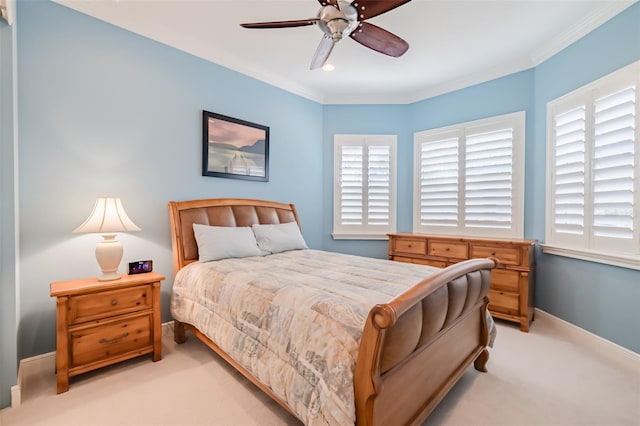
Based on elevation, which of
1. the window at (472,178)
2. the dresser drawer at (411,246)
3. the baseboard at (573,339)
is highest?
the window at (472,178)

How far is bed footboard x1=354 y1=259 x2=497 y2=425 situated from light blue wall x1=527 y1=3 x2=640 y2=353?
1254 mm

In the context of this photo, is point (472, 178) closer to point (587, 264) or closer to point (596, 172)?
point (596, 172)

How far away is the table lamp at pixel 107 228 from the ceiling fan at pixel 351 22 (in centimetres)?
172

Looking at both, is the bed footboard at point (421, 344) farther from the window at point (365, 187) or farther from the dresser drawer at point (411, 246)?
the window at point (365, 187)

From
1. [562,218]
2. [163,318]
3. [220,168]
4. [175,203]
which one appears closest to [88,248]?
[175,203]

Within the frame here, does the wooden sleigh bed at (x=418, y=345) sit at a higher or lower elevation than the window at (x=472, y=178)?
lower

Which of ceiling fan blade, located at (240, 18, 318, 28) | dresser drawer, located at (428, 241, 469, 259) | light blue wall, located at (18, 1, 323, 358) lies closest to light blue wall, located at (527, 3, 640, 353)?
dresser drawer, located at (428, 241, 469, 259)

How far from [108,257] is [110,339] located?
2.01 ft

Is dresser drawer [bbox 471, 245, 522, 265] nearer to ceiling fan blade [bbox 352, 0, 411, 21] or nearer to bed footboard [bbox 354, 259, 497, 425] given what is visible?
bed footboard [bbox 354, 259, 497, 425]

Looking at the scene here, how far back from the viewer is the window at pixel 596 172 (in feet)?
7.64

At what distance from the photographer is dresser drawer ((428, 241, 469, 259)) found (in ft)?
11.3

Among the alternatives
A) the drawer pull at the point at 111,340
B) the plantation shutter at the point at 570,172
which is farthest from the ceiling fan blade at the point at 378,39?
the drawer pull at the point at 111,340

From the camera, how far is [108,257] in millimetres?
2217

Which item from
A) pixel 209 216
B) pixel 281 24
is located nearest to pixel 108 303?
pixel 209 216
